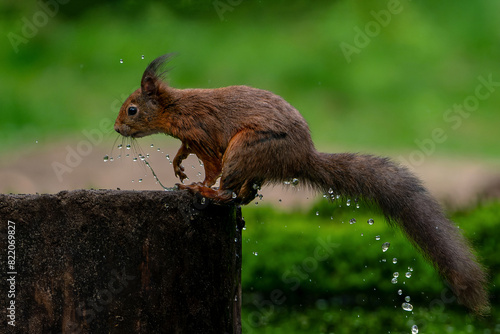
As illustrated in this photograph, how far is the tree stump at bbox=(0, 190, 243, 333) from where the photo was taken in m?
2.67

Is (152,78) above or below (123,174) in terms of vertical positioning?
below

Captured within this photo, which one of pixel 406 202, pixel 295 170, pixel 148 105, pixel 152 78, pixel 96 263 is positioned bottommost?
pixel 96 263

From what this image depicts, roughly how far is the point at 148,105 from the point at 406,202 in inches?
46.7

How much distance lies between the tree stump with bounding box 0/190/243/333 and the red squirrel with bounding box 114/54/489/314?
0.86 ft

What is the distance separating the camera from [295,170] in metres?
3.07

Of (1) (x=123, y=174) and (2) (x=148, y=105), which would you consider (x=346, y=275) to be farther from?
(1) (x=123, y=174)

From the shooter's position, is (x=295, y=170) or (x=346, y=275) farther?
(x=346, y=275)

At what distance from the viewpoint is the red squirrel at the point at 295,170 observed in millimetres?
2982

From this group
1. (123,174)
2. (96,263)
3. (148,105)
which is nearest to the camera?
(96,263)

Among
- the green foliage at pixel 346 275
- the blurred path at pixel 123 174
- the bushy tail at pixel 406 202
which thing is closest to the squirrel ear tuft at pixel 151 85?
the bushy tail at pixel 406 202

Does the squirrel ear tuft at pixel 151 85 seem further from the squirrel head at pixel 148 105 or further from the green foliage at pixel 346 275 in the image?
the green foliage at pixel 346 275

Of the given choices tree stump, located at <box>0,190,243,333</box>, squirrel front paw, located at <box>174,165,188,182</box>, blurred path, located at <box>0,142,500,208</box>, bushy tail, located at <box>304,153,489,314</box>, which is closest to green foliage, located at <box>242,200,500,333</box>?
blurred path, located at <box>0,142,500,208</box>

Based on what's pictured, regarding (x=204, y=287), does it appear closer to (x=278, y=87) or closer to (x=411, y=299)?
(x=411, y=299)

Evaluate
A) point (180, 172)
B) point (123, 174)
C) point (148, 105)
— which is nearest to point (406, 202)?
point (180, 172)
